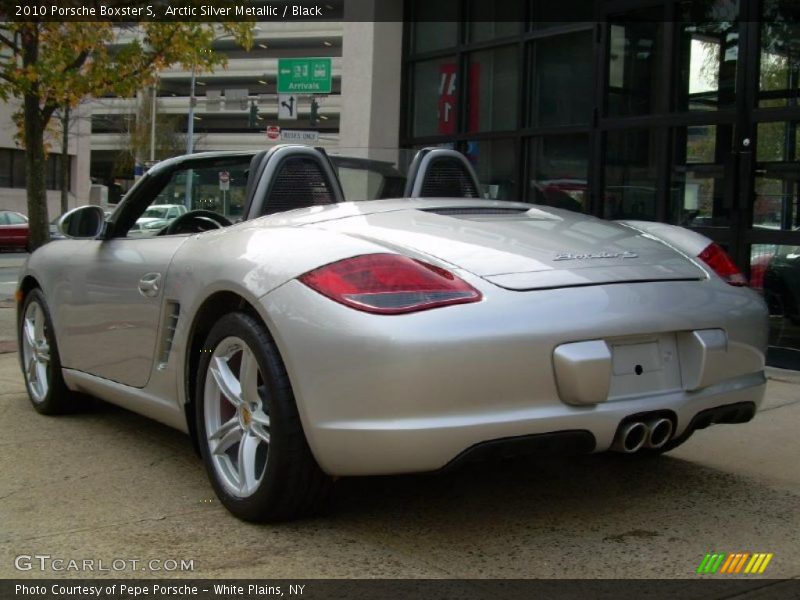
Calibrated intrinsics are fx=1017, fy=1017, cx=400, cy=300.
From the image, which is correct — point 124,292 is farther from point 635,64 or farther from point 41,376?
point 635,64

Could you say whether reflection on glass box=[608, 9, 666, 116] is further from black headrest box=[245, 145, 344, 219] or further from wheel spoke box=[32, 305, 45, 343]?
wheel spoke box=[32, 305, 45, 343]

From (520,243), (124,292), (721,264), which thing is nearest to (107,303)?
(124,292)

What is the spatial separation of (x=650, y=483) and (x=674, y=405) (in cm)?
87

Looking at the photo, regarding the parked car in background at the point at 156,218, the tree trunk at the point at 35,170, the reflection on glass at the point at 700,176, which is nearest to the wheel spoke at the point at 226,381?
the parked car in background at the point at 156,218

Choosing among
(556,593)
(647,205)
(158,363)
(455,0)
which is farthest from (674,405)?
(455,0)

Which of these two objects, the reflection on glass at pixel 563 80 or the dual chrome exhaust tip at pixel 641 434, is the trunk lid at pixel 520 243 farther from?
the reflection on glass at pixel 563 80

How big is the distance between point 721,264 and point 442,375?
61.9 inches

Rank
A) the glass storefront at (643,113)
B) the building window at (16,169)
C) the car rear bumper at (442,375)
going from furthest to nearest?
the building window at (16,169) → the glass storefront at (643,113) → the car rear bumper at (442,375)

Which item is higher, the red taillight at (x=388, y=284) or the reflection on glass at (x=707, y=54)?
the reflection on glass at (x=707, y=54)

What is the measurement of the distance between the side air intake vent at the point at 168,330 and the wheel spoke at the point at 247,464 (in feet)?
2.26

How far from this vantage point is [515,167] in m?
10.2

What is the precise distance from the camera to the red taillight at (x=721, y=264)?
400cm

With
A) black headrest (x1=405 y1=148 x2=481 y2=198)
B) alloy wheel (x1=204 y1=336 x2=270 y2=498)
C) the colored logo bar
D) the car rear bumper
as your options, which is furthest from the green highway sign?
the colored logo bar

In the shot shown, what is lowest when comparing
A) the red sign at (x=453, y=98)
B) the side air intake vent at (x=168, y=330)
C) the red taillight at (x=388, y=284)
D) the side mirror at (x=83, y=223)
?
the side air intake vent at (x=168, y=330)
